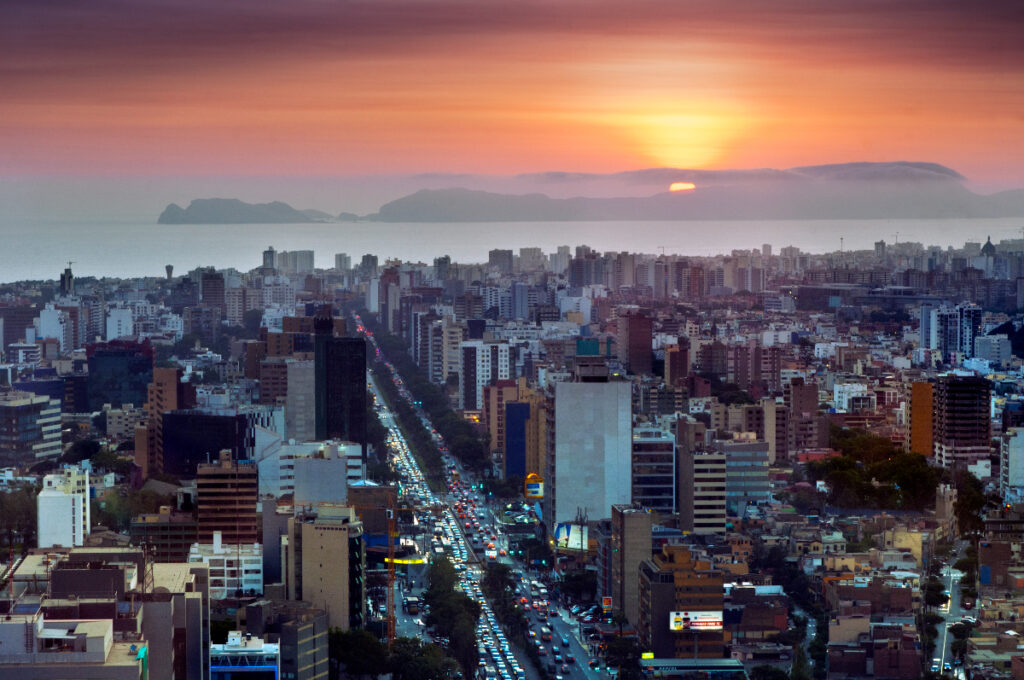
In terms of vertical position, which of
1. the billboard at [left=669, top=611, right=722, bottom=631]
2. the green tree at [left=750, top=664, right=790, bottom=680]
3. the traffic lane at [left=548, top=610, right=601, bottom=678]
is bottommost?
the traffic lane at [left=548, top=610, right=601, bottom=678]

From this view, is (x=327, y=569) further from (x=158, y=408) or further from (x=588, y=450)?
(x=158, y=408)

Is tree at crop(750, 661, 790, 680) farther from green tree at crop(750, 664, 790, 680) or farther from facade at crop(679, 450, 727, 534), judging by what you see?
facade at crop(679, 450, 727, 534)

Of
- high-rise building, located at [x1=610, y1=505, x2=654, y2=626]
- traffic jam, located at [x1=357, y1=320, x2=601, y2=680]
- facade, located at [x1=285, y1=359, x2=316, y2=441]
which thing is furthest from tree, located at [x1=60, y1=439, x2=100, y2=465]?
high-rise building, located at [x1=610, y1=505, x2=654, y2=626]

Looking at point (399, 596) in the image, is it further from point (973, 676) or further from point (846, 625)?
point (973, 676)

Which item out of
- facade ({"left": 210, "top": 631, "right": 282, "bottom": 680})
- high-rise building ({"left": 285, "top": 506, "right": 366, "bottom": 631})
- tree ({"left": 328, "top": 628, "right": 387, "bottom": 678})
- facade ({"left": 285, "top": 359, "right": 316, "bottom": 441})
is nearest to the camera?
facade ({"left": 210, "top": 631, "right": 282, "bottom": 680})

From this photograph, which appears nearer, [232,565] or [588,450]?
[232,565]

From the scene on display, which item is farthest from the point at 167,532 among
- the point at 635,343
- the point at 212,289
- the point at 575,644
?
the point at 212,289
